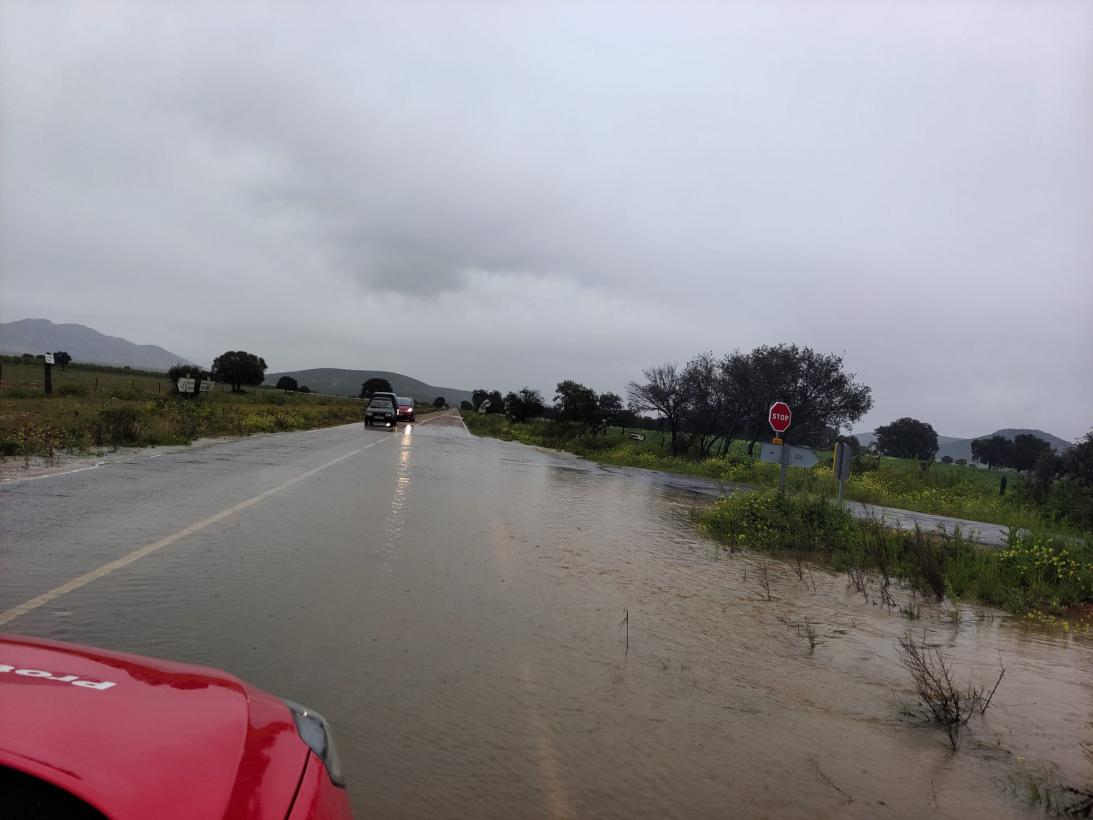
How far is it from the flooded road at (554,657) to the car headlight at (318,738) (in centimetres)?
96

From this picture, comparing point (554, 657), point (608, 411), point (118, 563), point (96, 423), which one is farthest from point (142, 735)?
point (608, 411)

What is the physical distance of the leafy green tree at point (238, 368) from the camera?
310ft

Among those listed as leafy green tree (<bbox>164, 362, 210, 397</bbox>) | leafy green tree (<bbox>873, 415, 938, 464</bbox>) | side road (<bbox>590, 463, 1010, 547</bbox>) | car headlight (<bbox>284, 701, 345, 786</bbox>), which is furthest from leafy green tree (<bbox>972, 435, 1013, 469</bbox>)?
car headlight (<bbox>284, 701, 345, 786</bbox>)

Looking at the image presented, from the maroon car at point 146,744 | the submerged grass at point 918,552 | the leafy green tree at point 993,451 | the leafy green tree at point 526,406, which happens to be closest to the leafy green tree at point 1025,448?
the leafy green tree at point 993,451

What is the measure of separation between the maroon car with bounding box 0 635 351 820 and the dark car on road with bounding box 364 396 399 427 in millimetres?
40735

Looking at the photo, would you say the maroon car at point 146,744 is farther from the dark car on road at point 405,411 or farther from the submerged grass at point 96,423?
the dark car on road at point 405,411

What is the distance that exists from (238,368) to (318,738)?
102 metres

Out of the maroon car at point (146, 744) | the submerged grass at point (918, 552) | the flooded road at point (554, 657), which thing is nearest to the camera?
the maroon car at point (146, 744)

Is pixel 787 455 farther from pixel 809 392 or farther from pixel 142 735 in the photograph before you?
pixel 809 392

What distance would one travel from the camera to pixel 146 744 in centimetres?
177

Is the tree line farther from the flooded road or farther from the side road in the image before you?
the flooded road

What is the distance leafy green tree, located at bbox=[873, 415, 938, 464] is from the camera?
3873 inches

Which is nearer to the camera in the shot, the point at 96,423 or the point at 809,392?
the point at 96,423

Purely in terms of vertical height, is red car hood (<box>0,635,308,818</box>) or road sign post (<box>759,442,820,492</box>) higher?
road sign post (<box>759,442,820,492</box>)
